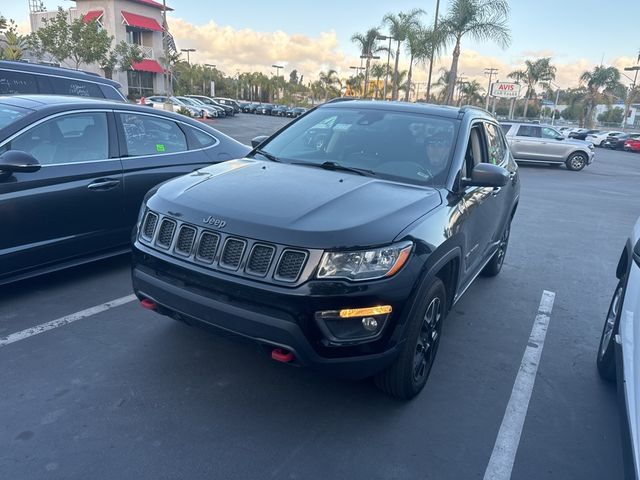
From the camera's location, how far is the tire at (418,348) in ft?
9.20

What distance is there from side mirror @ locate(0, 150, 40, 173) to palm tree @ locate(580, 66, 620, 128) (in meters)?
64.1

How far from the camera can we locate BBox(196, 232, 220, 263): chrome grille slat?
2707 millimetres

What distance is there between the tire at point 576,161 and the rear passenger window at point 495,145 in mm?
16285

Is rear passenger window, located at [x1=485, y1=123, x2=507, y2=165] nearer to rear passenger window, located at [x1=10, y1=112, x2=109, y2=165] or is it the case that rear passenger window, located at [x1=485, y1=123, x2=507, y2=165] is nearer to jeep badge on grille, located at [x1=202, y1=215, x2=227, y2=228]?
jeep badge on grille, located at [x1=202, y1=215, x2=227, y2=228]

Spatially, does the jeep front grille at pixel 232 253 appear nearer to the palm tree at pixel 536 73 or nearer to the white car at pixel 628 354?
the white car at pixel 628 354

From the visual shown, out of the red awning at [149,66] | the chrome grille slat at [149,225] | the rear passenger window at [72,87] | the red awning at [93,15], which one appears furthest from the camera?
the red awning at [149,66]

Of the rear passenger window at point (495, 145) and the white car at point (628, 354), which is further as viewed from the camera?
the rear passenger window at point (495, 145)

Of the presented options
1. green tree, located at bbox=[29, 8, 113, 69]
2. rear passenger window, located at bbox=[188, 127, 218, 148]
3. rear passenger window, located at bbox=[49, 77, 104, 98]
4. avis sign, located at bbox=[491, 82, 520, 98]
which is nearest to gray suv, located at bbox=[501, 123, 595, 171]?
rear passenger window, located at bbox=[49, 77, 104, 98]

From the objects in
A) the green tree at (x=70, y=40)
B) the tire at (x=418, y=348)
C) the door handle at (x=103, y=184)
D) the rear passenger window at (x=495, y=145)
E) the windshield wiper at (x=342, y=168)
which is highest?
the green tree at (x=70, y=40)

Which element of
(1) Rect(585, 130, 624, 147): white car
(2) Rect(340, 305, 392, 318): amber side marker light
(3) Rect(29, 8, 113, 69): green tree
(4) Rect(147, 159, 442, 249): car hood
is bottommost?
(1) Rect(585, 130, 624, 147): white car

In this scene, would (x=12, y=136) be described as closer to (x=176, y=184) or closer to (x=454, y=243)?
(x=176, y=184)

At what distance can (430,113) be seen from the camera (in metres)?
4.01

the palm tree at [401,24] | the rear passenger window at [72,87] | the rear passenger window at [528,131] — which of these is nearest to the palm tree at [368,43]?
the palm tree at [401,24]

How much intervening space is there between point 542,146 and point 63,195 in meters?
18.6
